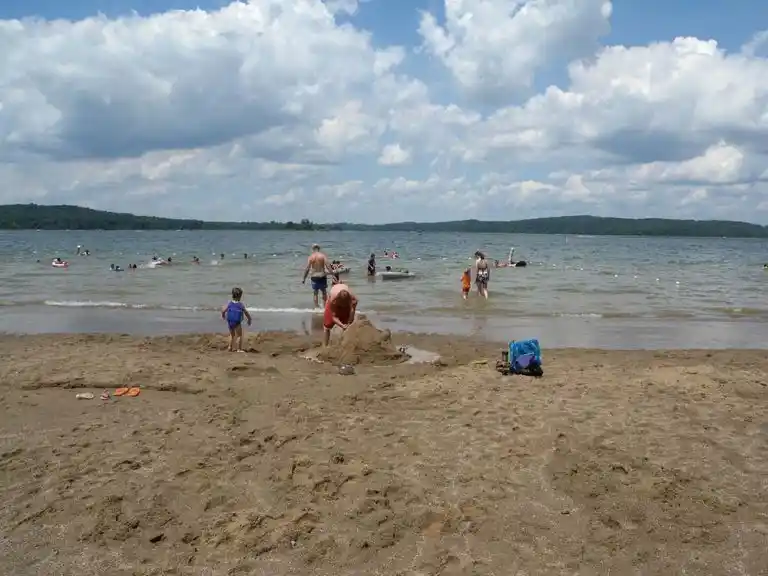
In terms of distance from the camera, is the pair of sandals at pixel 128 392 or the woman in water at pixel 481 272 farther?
the woman in water at pixel 481 272

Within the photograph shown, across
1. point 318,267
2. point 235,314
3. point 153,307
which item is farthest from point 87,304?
point 235,314

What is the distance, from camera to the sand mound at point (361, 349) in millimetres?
11000

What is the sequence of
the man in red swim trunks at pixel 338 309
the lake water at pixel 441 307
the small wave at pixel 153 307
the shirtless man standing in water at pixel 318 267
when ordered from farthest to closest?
the small wave at pixel 153 307 < the shirtless man standing in water at pixel 318 267 < the lake water at pixel 441 307 < the man in red swim trunks at pixel 338 309

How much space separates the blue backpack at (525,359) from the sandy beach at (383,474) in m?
0.59

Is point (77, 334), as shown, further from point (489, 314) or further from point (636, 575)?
point (636, 575)

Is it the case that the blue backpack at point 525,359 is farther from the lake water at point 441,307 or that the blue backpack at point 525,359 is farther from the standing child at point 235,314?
the lake water at point 441,307

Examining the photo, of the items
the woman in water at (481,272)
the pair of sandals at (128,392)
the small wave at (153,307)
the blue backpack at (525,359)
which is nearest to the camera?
the pair of sandals at (128,392)

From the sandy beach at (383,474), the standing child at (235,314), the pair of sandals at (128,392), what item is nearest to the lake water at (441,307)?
the standing child at (235,314)

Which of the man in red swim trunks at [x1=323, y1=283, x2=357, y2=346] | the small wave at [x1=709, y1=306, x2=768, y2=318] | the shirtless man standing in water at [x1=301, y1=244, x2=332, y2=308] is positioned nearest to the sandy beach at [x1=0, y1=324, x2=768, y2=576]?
the man in red swim trunks at [x1=323, y1=283, x2=357, y2=346]

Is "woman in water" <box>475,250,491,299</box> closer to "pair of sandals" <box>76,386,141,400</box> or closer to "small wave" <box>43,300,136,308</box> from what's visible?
"small wave" <box>43,300,136,308</box>

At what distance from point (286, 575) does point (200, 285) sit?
25.5 metres

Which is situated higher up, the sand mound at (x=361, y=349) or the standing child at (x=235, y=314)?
the standing child at (x=235, y=314)

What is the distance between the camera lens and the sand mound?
11.0 meters

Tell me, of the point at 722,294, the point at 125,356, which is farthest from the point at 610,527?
the point at 722,294
